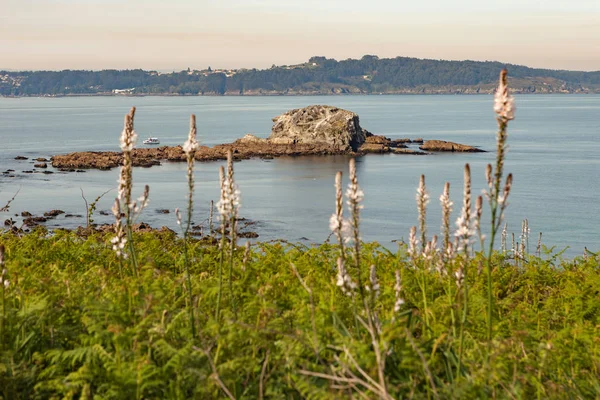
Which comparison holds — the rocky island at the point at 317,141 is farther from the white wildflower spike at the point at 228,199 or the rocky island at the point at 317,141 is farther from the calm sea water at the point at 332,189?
the white wildflower spike at the point at 228,199

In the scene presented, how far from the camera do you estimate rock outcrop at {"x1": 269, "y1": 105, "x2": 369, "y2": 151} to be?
107 metres

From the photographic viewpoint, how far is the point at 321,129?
10938 cm

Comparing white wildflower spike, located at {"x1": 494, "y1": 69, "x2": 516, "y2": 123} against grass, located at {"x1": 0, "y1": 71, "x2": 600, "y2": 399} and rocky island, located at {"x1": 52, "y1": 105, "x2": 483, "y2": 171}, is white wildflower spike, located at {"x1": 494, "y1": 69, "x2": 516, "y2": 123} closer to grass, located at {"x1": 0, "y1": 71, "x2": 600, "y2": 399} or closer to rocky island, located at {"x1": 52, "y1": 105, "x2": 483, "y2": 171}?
grass, located at {"x1": 0, "y1": 71, "x2": 600, "y2": 399}

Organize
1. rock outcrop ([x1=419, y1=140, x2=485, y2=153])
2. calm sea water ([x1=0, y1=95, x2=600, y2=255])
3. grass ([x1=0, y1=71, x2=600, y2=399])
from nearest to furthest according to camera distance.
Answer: grass ([x1=0, y1=71, x2=600, y2=399]), calm sea water ([x1=0, y1=95, x2=600, y2=255]), rock outcrop ([x1=419, y1=140, x2=485, y2=153])

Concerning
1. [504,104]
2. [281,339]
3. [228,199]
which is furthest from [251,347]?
[504,104]

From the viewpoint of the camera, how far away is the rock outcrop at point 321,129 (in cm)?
10719

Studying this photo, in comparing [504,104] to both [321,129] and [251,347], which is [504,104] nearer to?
[251,347]

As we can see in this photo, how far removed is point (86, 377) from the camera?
507 cm

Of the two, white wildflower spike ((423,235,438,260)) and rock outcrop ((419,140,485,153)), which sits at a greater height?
white wildflower spike ((423,235,438,260))

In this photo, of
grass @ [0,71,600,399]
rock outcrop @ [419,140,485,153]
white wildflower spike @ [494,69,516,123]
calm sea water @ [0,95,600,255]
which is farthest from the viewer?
rock outcrop @ [419,140,485,153]

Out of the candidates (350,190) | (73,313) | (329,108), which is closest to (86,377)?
(73,313)

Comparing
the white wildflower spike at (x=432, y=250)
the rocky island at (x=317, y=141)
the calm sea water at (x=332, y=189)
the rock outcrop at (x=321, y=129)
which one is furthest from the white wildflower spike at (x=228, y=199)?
the rock outcrop at (x=321, y=129)

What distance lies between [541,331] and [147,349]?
442 cm

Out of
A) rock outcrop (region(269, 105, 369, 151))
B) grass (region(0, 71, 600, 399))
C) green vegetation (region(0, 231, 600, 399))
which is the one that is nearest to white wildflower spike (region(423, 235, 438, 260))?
grass (region(0, 71, 600, 399))
